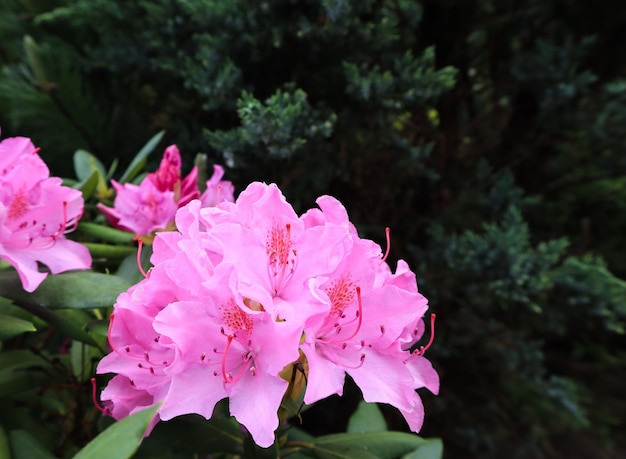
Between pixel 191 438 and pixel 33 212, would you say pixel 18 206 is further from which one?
pixel 191 438

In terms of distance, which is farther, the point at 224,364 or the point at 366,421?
the point at 366,421

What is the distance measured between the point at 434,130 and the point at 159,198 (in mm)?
975

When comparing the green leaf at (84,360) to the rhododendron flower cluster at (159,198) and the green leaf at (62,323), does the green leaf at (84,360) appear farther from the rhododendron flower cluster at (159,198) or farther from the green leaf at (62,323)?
the rhododendron flower cluster at (159,198)

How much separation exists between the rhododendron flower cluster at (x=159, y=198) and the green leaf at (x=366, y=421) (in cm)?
47

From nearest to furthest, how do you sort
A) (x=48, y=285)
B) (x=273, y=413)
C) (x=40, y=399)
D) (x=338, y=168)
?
(x=273, y=413) → (x=48, y=285) → (x=40, y=399) → (x=338, y=168)

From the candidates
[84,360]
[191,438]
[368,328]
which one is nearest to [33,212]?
[84,360]

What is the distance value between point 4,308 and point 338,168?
789mm

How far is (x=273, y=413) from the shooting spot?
0.56m

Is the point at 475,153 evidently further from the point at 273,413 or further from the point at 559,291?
the point at 273,413

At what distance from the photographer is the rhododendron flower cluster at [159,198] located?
0.92 m

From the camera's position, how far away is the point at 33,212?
78cm

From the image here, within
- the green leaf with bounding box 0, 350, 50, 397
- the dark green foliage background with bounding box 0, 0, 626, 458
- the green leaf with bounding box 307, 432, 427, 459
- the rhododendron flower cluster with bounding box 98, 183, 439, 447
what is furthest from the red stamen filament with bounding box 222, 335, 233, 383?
the dark green foliage background with bounding box 0, 0, 626, 458

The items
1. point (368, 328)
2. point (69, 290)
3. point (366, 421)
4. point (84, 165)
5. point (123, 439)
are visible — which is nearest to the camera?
point (123, 439)

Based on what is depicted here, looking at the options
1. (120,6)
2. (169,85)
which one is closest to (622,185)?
Result: (169,85)
